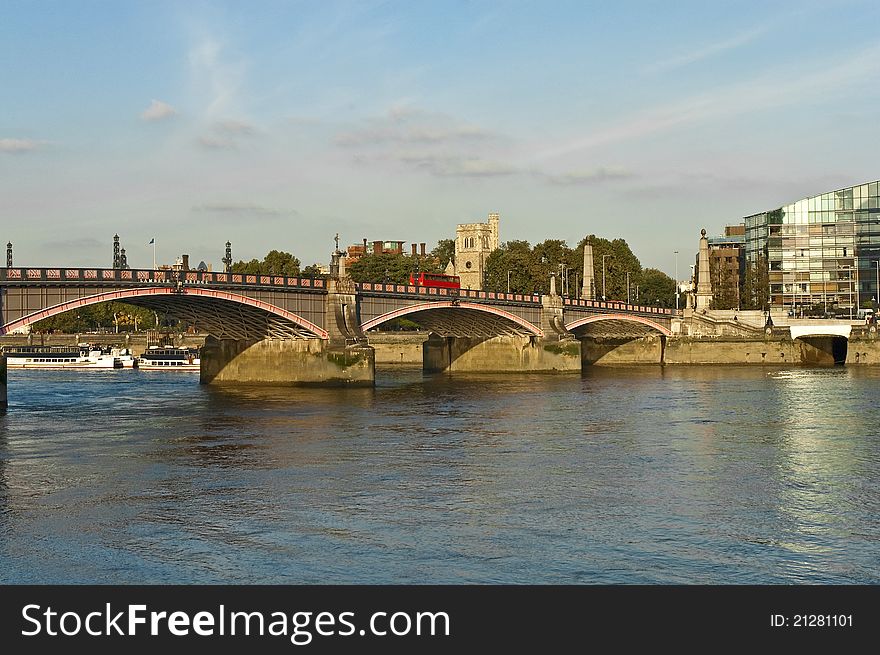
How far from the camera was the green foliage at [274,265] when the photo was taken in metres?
128

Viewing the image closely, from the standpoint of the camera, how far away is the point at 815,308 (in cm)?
11531

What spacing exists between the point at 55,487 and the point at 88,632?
14.7 m

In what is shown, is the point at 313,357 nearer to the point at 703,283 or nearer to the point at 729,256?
the point at 703,283

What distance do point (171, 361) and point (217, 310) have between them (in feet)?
122

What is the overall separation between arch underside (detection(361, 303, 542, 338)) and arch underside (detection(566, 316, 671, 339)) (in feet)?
35.5

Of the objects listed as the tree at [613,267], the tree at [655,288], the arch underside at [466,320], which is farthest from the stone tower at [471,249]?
the arch underside at [466,320]

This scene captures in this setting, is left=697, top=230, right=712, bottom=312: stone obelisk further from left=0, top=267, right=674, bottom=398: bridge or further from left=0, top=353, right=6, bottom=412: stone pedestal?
left=0, top=353, right=6, bottom=412: stone pedestal

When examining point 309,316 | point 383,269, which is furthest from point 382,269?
point 309,316

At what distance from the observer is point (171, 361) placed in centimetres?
9988

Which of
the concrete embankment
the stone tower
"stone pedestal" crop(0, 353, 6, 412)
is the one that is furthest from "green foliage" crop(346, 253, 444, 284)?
"stone pedestal" crop(0, 353, 6, 412)

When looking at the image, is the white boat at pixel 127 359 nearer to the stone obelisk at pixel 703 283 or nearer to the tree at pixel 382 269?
the tree at pixel 382 269

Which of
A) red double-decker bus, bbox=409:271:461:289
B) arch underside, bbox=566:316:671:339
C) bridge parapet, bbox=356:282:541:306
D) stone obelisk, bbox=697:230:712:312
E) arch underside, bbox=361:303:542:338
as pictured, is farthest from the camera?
stone obelisk, bbox=697:230:712:312

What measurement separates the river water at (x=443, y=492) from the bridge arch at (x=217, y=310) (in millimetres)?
5338

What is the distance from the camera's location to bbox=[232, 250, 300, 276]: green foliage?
127750 millimetres
